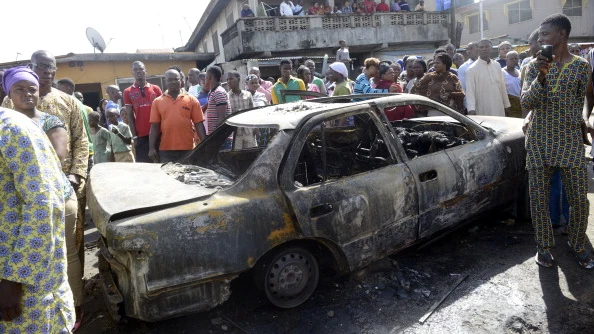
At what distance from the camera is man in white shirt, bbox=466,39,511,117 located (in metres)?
5.53

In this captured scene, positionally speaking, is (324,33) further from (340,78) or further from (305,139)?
(305,139)

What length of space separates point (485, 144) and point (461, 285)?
133 centimetres

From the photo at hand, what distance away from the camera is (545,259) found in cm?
328

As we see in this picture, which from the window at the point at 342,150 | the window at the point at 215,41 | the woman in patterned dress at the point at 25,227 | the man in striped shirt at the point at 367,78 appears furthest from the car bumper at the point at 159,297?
the window at the point at 215,41

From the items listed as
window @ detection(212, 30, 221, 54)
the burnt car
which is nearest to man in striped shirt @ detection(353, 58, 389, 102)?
the burnt car

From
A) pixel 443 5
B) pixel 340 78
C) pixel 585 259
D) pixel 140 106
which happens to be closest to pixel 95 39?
pixel 140 106

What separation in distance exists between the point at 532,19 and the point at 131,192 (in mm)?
28441

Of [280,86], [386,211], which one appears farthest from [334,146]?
[280,86]

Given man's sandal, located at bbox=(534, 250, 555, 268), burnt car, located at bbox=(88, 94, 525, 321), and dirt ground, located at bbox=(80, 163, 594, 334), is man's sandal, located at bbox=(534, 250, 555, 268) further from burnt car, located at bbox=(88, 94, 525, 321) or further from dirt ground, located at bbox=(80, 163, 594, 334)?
burnt car, located at bbox=(88, 94, 525, 321)

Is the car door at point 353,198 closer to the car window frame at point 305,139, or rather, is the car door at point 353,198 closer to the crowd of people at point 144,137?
the car window frame at point 305,139

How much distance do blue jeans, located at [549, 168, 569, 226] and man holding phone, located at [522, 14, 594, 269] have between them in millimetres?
568

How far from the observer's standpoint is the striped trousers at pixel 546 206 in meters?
3.19

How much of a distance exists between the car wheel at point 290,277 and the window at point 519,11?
91.6ft

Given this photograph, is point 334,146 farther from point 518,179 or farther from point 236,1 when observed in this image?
point 236,1
